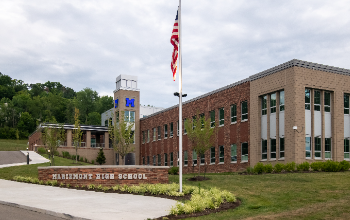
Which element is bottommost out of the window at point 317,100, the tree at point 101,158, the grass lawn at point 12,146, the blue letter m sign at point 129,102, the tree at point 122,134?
the tree at point 101,158

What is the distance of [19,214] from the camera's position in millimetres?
13203

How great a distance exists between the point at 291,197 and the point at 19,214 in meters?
10.5

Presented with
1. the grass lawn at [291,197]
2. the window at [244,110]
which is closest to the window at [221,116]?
the window at [244,110]

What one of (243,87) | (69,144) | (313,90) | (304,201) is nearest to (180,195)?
(304,201)

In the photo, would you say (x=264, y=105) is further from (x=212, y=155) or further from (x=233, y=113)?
(x=212, y=155)

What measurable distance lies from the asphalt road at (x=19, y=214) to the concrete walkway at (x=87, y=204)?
28 centimetres

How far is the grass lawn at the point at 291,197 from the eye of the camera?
1243cm

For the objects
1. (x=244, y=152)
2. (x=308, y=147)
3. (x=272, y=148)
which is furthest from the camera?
(x=244, y=152)

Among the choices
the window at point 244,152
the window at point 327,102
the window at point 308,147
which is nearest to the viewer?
the window at point 308,147

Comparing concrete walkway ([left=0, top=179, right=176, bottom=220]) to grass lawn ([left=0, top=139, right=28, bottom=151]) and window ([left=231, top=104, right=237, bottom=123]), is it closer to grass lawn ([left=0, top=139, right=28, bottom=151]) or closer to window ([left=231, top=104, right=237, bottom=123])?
window ([left=231, top=104, right=237, bottom=123])

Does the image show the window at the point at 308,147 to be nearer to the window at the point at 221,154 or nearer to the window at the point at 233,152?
the window at the point at 233,152

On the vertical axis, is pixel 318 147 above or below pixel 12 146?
above

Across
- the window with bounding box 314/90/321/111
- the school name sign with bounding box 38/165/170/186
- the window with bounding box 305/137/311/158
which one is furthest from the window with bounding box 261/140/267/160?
the school name sign with bounding box 38/165/170/186

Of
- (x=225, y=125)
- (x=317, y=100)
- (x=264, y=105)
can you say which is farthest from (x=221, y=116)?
(x=317, y=100)
